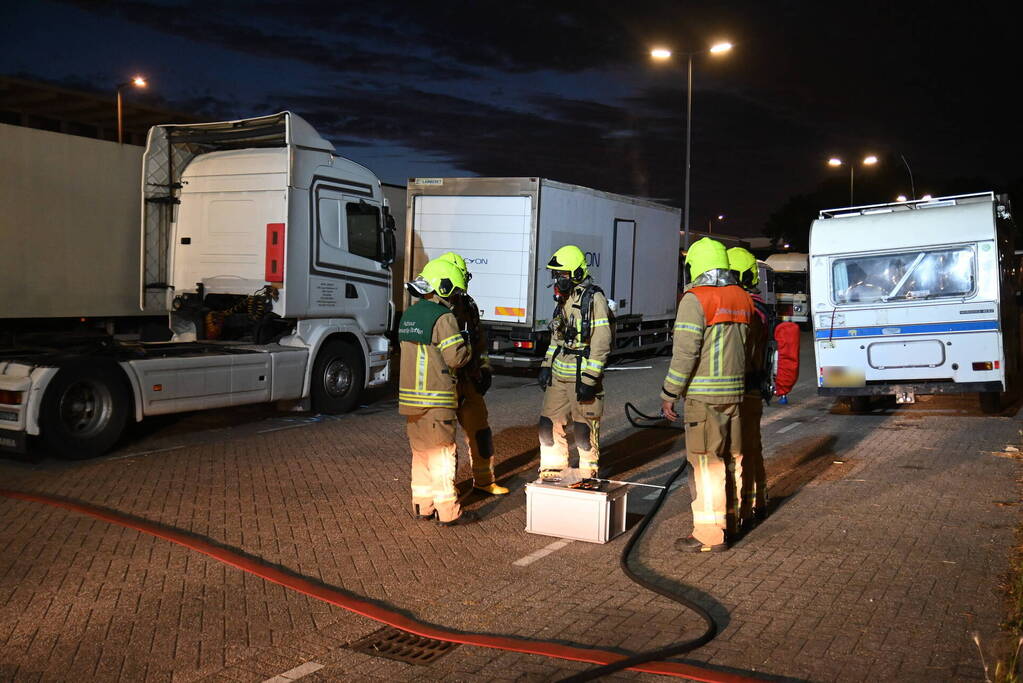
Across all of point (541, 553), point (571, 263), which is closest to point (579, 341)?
point (571, 263)

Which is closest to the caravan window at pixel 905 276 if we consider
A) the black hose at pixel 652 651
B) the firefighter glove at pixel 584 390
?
the firefighter glove at pixel 584 390

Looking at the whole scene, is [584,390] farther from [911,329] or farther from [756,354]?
[911,329]

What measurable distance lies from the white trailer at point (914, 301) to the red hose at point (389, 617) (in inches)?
348

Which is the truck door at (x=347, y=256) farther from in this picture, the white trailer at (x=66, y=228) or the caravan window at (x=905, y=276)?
the caravan window at (x=905, y=276)

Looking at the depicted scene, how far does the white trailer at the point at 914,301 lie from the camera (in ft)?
38.6

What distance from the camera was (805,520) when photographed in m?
7.12

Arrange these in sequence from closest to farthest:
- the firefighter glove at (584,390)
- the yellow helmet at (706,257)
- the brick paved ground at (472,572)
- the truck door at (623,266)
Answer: the brick paved ground at (472,572)
the yellow helmet at (706,257)
the firefighter glove at (584,390)
the truck door at (623,266)

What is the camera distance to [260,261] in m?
11.4

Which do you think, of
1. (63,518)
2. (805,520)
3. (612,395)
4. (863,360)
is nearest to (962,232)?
(863,360)

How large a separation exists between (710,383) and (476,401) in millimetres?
2294

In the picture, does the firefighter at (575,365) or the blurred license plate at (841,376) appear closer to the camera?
the firefighter at (575,365)

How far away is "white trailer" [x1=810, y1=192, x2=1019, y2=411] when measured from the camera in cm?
1177

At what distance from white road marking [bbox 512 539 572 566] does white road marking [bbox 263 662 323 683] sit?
1.86 meters

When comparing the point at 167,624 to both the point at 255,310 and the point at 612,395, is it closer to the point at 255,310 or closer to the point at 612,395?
the point at 255,310
